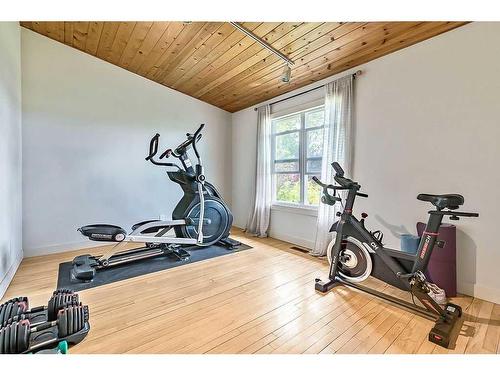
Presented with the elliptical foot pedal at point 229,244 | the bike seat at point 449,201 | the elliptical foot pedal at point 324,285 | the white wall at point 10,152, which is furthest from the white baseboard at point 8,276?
the bike seat at point 449,201

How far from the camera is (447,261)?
2080 mm

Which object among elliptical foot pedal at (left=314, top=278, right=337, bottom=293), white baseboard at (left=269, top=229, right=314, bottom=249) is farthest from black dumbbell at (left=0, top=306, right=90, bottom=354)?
white baseboard at (left=269, top=229, right=314, bottom=249)

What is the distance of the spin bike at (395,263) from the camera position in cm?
166

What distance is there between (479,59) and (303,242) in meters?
2.91

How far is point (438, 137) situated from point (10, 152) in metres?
4.52

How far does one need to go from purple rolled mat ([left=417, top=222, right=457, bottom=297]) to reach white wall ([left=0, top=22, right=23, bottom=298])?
4044mm

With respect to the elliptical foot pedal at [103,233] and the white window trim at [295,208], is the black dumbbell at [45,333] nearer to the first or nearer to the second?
the elliptical foot pedal at [103,233]

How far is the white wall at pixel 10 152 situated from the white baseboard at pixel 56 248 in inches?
5.5

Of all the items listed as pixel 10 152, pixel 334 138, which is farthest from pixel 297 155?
pixel 10 152

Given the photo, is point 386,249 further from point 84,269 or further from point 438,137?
point 84,269

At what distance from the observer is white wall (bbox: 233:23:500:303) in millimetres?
2016

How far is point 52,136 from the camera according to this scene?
3.17m
